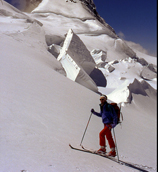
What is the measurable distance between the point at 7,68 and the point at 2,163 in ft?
9.42

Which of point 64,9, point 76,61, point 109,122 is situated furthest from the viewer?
point 64,9

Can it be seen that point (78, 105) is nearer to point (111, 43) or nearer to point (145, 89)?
point (145, 89)

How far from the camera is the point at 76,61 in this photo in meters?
8.40

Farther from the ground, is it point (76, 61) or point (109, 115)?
point (109, 115)

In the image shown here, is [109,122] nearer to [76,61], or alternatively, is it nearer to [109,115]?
[109,115]

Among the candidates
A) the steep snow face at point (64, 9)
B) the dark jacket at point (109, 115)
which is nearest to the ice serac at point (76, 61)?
the dark jacket at point (109, 115)

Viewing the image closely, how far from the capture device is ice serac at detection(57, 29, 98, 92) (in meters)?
6.95

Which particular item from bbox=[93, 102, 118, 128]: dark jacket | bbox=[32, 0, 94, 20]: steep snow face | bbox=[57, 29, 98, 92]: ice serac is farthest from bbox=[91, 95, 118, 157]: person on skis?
bbox=[32, 0, 94, 20]: steep snow face

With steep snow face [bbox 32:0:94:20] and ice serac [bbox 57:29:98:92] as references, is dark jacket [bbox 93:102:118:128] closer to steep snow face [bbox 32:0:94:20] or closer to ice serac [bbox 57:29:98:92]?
ice serac [bbox 57:29:98:92]

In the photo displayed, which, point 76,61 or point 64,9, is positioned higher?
point 64,9

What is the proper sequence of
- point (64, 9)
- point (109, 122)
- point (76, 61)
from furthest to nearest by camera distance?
1. point (64, 9)
2. point (76, 61)
3. point (109, 122)

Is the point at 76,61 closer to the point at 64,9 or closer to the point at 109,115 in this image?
the point at 109,115

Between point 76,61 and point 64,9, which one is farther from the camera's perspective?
point 64,9

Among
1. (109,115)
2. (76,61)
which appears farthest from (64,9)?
(109,115)
